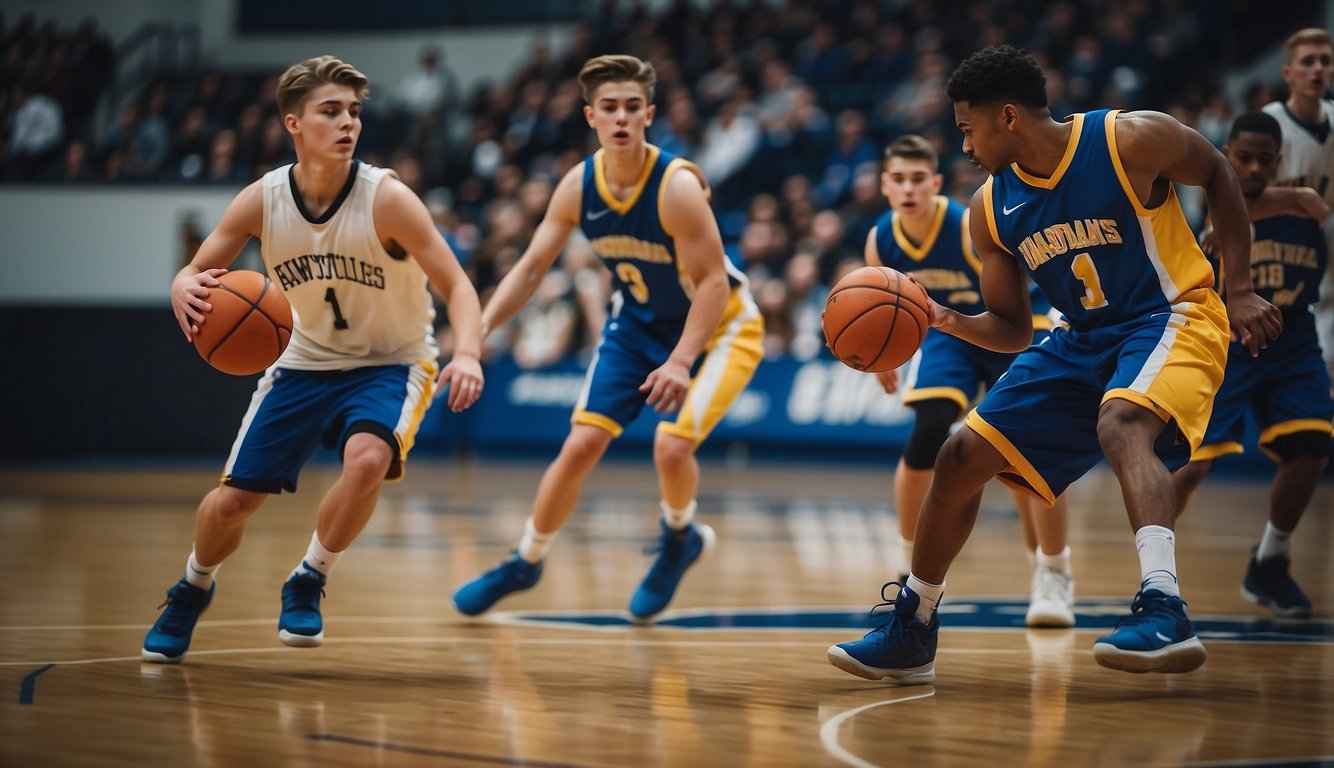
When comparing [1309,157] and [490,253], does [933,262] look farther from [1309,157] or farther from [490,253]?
[490,253]

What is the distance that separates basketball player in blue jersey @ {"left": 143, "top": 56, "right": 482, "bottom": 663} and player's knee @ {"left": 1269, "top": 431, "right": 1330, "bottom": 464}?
3427 millimetres

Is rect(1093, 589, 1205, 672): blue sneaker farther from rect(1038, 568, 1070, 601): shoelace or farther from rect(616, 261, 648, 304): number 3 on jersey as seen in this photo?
rect(616, 261, 648, 304): number 3 on jersey

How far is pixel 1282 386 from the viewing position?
20.8 feet

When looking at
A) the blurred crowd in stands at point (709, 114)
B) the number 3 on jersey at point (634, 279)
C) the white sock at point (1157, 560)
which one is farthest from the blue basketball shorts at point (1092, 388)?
the blurred crowd in stands at point (709, 114)

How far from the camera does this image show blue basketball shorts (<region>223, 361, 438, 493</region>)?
5008mm

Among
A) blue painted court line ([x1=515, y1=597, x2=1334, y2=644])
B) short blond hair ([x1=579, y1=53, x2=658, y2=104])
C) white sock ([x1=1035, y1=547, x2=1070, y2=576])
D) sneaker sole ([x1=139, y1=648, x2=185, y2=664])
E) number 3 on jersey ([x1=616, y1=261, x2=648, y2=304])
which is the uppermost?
short blond hair ([x1=579, y1=53, x2=658, y2=104])

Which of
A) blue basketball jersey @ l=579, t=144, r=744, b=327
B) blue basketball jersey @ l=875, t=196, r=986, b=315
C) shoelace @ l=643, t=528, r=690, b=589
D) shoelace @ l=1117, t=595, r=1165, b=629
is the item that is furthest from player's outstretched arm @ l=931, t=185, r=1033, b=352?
shoelace @ l=643, t=528, r=690, b=589

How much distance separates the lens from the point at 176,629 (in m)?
4.87

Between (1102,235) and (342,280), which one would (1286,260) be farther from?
(342,280)

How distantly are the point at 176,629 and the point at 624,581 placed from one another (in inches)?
105

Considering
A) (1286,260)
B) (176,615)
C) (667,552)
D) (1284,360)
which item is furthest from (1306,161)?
(176,615)

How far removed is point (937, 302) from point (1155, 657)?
9.11 ft

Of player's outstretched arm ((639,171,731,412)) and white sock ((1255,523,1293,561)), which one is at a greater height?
player's outstretched arm ((639,171,731,412))

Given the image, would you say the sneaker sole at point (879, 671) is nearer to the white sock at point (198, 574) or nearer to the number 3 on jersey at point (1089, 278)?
the number 3 on jersey at point (1089, 278)
